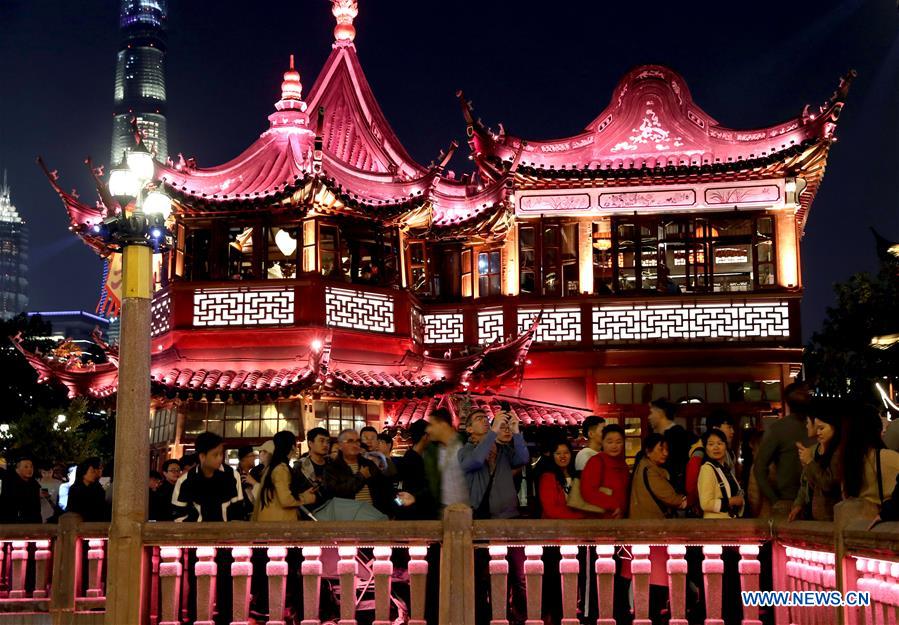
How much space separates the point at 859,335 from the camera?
3152 cm

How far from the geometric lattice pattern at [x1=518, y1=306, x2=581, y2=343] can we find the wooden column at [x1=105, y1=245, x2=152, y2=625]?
11330 millimetres

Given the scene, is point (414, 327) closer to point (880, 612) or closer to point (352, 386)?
point (352, 386)

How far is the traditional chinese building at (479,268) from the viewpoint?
1859cm

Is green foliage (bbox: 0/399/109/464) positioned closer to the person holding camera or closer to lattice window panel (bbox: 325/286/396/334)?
lattice window panel (bbox: 325/286/396/334)

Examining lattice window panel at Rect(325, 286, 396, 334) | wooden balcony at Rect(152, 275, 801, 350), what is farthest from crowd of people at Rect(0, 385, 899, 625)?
wooden balcony at Rect(152, 275, 801, 350)

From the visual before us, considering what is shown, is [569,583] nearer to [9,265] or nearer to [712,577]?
[712,577]

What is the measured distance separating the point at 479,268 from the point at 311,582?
13.3 meters

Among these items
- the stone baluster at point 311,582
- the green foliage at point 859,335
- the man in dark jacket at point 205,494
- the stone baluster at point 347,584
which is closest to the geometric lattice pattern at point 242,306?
the man in dark jacket at point 205,494

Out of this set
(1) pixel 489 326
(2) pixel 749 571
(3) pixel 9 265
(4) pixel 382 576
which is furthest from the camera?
(3) pixel 9 265

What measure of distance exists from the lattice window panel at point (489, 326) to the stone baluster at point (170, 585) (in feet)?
39.8

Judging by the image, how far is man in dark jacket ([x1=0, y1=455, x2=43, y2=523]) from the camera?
1157 cm

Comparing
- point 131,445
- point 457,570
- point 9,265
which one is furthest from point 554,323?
point 9,265

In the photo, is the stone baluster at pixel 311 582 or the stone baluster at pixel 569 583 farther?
the stone baluster at pixel 311 582

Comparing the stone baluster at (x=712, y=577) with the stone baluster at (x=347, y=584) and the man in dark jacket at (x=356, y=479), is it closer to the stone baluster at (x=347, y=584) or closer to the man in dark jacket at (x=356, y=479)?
the stone baluster at (x=347, y=584)
